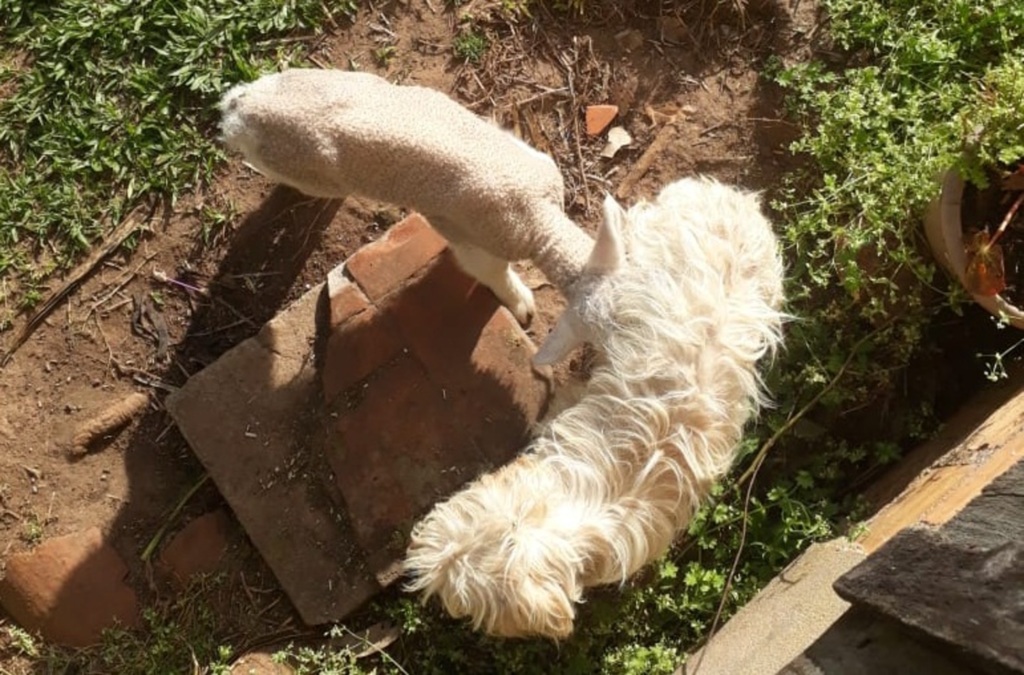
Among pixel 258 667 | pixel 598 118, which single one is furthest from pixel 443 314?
pixel 258 667

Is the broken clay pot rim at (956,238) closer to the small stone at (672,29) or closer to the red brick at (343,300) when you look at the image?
the small stone at (672,29)

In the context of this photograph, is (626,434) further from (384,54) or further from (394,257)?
(384,54)

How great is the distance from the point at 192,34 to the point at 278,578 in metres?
2.63

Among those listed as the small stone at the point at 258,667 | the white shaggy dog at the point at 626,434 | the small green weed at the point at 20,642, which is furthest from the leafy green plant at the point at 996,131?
the small green weed at the point at 20,642

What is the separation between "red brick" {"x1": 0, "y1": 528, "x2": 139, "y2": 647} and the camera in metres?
3.96

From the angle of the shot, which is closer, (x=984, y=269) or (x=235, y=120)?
(x=235, y=120)

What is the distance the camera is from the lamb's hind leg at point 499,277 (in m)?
3.89

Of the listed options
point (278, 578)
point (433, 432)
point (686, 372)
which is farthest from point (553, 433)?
point (278, 578)

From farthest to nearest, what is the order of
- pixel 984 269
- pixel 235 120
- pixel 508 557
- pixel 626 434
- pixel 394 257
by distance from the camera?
1. pixel 394 257
2. pixel 984 269
3. pixel 235 120
4. pixel 626 434
5. pixel 508 557

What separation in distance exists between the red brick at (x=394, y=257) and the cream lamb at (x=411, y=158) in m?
0.40

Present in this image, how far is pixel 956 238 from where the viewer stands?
3.69 meters

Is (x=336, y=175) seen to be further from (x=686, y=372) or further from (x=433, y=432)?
(x=686, y=372)

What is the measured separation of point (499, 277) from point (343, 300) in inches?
28.4

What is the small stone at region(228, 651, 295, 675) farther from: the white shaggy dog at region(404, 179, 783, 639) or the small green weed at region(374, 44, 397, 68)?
the small green weed at region(374, 44, 397, 68)
